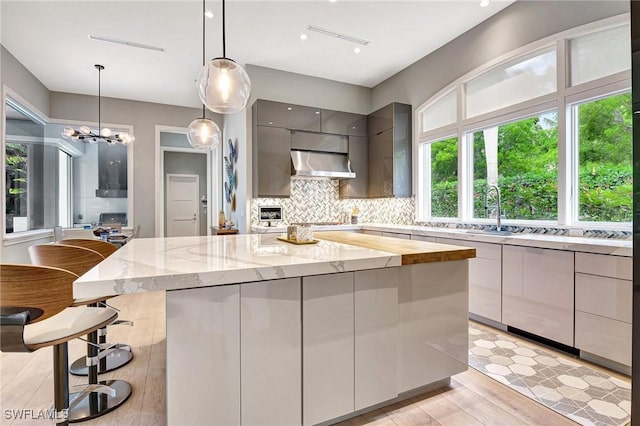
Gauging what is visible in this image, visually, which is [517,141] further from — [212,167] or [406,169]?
[212,167]

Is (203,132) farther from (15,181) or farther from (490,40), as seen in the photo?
(490,40)

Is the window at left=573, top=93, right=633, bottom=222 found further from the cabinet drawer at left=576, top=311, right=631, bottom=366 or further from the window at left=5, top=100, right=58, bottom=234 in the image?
the window at left=5, top=100, right=58, bottom=234

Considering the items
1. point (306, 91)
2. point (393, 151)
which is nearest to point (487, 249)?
point (393, 151)

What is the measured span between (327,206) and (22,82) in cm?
461

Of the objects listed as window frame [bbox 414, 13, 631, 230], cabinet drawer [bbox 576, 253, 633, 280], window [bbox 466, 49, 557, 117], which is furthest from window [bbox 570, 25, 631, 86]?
cabinet drawer [bbox 576, 253, 633, 280]

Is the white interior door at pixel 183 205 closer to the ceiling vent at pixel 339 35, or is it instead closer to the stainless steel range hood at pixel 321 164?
the stainless steel range hood at pixel 321 164

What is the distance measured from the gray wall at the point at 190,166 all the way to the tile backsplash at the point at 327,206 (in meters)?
4.49

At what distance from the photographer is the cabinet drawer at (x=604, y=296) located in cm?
208

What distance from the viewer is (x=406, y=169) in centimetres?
470

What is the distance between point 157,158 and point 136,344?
4284 millimetres

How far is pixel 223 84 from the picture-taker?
6.95 feet

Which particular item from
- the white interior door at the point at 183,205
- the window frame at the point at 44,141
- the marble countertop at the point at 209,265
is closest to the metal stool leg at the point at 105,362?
the marble countertop at the point at 209,265

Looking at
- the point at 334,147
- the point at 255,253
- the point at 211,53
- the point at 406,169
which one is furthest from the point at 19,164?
the point at 406,169

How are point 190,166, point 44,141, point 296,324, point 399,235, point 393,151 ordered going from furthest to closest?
point 190,166
point 44,141
point 393,151
point 399,235
point 296,324
